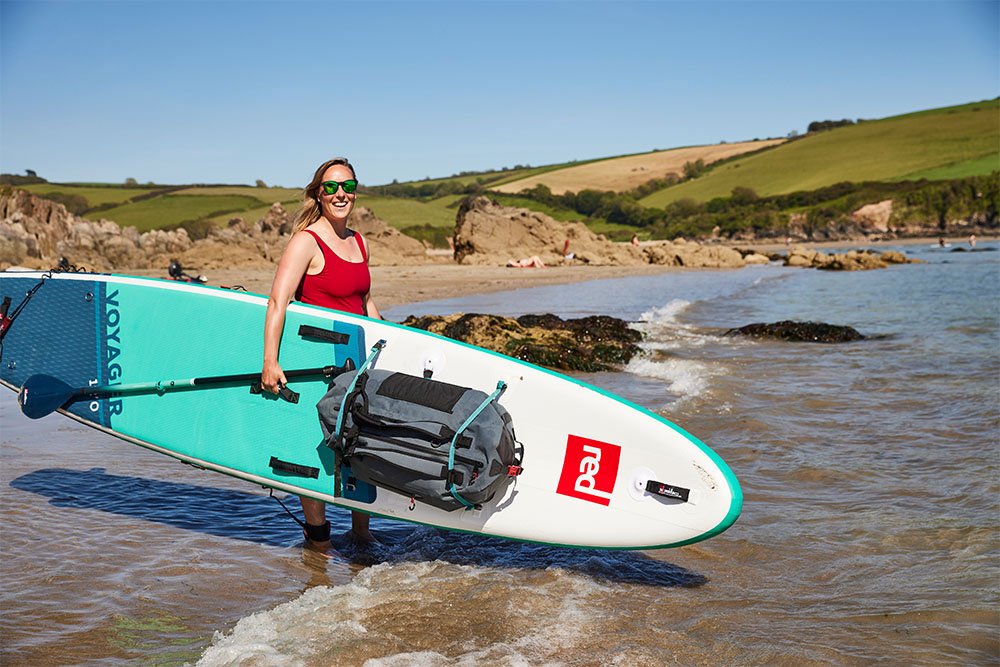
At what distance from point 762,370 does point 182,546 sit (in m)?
7.70

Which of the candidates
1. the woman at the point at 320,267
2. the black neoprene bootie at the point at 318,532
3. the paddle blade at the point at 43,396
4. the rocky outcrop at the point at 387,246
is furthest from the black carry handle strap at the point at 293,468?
the rocky outcrop at the point at 387,246

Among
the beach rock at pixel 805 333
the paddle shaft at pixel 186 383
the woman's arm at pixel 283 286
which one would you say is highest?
the woman's arm at pixel 283 286

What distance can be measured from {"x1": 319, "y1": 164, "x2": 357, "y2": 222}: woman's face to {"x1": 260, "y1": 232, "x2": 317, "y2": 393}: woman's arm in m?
0.21

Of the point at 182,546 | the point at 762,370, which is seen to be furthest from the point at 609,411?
the point at 762,370

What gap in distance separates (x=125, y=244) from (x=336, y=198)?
31057 mm

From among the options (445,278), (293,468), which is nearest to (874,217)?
→ (445,278)

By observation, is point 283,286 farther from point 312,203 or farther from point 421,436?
point 421,436

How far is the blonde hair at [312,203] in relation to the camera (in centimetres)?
437

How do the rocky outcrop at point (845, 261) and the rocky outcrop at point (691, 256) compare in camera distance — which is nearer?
the rocky outcrop at point (845, 261)

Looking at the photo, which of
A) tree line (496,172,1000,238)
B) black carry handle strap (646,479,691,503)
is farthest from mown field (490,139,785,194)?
black carry handle strap (646,479,691,503)

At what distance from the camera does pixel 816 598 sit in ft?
13.1

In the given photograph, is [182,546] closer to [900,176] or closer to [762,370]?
[762,370]

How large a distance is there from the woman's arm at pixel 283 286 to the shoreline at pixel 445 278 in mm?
13040

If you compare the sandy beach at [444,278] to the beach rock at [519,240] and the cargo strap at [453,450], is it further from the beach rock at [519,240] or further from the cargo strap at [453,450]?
the cargo strap at [453,450]
